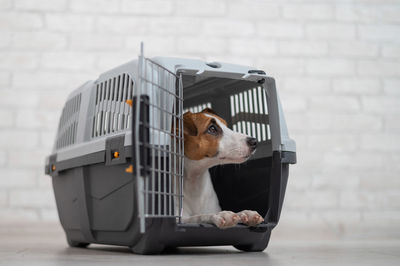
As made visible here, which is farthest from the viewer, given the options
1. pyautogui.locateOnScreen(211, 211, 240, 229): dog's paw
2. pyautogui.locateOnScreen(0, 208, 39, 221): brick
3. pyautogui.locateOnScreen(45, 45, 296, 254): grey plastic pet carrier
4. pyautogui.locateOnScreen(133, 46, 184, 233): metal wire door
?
pyautogui.locateOnScreen(0, 208, 39, 221): brick

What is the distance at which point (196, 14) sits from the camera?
11.5ft

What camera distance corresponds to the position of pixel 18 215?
332 centimetres

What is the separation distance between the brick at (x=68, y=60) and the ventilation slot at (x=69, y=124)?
33.4 inches

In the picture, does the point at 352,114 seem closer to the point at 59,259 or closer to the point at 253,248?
the point at 253,248

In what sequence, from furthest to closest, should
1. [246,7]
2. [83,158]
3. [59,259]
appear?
[246,7], [83,158], [59,259]

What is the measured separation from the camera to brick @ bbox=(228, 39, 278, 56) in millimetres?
3516

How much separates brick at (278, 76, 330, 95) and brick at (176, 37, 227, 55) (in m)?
0.42

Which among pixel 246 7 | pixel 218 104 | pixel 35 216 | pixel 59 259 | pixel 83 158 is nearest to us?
pixel 59 259

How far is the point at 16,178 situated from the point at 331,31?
2017 millimetres

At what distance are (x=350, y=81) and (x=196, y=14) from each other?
3.27 ft

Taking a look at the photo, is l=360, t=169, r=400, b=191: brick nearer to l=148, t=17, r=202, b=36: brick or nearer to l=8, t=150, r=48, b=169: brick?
l=148, t=17, r=202, b=36: brick

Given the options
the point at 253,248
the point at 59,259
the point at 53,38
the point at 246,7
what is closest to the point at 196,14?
the point at 246,7

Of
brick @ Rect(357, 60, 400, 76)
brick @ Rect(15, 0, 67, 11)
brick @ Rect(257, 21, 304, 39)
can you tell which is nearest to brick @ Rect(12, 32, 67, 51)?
brick @ Rect(15, 0, 67, 11)

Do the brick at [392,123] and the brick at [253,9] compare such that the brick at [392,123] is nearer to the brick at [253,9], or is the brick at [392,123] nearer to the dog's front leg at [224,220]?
the brick at [253,9]
